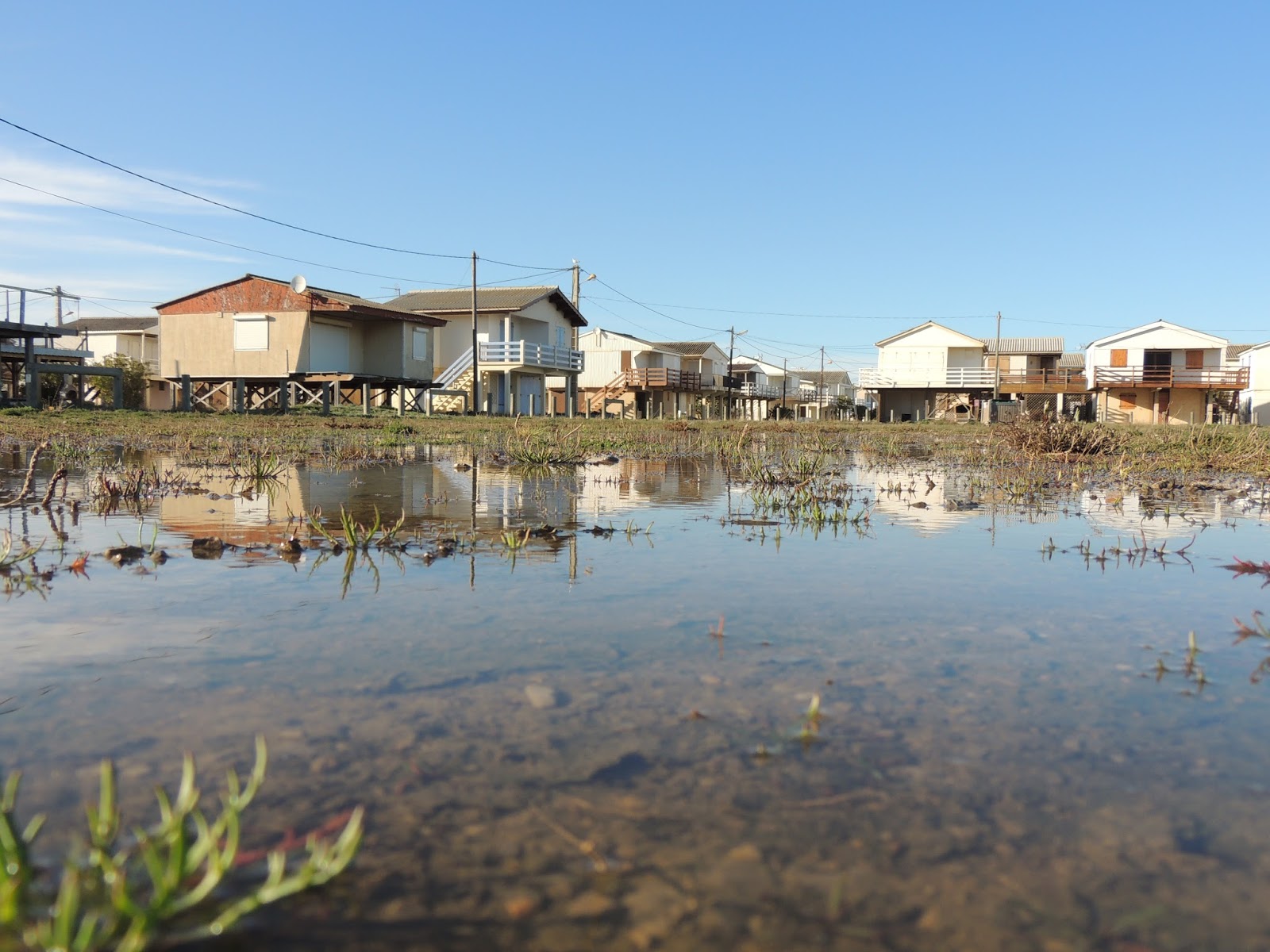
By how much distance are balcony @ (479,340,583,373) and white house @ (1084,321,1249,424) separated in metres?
32.1

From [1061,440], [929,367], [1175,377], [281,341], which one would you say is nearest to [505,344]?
[281,341]

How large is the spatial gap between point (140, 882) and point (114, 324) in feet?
Answer: 218

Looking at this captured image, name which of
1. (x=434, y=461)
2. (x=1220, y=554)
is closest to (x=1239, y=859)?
(x=1220, y=554)

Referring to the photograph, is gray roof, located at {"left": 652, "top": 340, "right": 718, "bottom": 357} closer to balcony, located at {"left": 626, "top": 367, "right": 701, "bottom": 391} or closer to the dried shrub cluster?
balcony, located at {"left": 626, "top": 367, "right": 701, "bottom": 391}

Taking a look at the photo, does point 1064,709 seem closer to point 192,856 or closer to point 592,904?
point 592,904

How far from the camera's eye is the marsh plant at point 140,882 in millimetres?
1438

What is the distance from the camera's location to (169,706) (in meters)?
2.52

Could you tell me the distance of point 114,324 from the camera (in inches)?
2351

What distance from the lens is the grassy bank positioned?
12.4 meters

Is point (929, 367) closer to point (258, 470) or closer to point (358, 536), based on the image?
point (258, 470)

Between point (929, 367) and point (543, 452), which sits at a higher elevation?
point (929, 367)

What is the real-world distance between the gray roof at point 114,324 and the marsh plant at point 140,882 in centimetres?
6040

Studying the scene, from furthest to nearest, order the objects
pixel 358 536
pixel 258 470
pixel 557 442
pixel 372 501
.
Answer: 1. pixel 557 442
2. pixel 258 470
3. pixel 372 501
4. pixel 358 536

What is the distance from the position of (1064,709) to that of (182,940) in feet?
7.10
